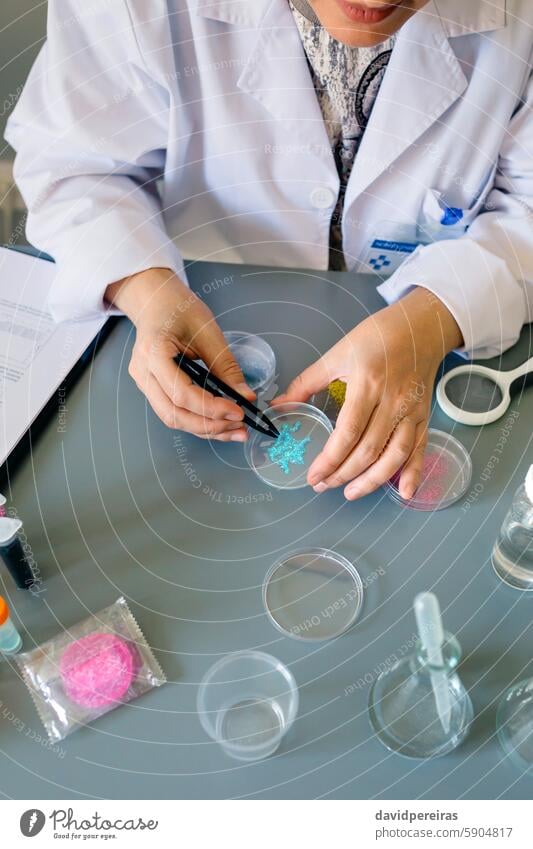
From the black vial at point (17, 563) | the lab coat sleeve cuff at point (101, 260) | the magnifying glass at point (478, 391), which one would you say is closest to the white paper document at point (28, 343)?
the lab coat sleeve cuff at point (101, 260)

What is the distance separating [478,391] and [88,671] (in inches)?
21.7

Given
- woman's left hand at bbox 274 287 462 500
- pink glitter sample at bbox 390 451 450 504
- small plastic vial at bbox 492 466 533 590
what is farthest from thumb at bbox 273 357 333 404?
small plastic vial at bbox 492 466 533 590

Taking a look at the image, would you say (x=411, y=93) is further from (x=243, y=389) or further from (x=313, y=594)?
(x=313, y=594)

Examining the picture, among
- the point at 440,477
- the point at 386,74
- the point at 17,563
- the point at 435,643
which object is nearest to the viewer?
the point at 435,643

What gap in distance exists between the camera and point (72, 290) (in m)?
0.89

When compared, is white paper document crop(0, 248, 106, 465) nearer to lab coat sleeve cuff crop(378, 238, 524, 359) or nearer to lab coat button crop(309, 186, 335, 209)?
lab coat button crop(309, 186, 335, 209)

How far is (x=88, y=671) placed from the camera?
0.68 m

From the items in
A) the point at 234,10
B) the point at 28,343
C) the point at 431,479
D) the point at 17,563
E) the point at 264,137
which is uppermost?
the point at 234,10

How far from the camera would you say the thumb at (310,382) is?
0.84 meters

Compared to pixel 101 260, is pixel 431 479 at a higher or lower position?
lower

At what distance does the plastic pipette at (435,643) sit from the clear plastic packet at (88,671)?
0.26 metres

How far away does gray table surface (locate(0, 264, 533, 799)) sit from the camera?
25.4 inches

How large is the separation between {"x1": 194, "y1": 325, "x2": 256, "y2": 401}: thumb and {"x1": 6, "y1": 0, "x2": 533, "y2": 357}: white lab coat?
139 millimetres

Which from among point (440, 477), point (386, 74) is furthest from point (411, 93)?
point (440, 477)
